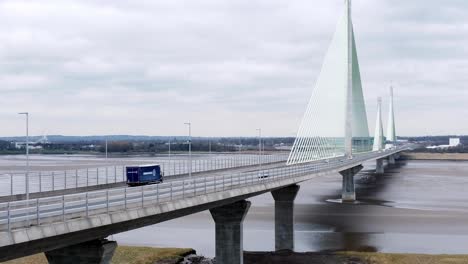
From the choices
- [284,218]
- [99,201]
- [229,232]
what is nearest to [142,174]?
[229,232]

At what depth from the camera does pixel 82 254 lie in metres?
21.5

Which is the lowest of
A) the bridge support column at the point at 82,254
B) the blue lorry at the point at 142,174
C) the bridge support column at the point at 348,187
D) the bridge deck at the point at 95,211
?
the bridge support column at the point at 348,187

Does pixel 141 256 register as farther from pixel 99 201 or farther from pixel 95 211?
pixel 95 211

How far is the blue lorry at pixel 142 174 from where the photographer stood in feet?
97.3

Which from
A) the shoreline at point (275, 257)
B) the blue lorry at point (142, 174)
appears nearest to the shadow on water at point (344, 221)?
the shoreline at point (275, 257)

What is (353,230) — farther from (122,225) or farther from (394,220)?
(122,225)

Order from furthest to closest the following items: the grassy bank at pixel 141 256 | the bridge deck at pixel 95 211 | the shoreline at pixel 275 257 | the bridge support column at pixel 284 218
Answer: the bridge support column at pixel 284 218, the shoreline at pixel 275 257, the grassy bank at pixel 141 256, the bridge deck at pixel 95 211

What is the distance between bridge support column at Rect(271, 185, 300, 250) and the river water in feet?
2.83

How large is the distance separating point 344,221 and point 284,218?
12.7 metres

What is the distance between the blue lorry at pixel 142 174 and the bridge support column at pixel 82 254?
8289 mm

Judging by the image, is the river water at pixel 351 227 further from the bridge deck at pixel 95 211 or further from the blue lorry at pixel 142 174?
the bridge deck at pixel 95 211

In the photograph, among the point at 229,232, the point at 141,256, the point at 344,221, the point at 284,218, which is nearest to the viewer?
the point at 229,232

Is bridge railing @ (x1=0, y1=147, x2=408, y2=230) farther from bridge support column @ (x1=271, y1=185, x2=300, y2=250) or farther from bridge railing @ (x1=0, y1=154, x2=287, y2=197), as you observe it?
bridge support column @ (x1=271, y1=185, x2=300, y2=250)

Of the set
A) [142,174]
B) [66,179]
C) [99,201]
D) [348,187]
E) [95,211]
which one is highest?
[142,174]
